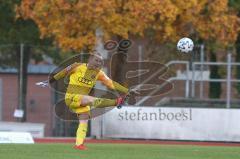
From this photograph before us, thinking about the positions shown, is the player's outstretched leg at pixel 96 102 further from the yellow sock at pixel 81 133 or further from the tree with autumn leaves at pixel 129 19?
the tree with autumn leaves at pixel 129 19

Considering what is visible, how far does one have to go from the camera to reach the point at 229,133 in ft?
77.4

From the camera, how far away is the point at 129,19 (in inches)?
936

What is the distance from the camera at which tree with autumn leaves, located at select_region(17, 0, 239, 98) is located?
23559mm

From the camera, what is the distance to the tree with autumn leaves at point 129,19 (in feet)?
77.3

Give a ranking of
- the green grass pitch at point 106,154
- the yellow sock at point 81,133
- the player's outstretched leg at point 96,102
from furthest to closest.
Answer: the player's outstretched leg at point 96,102
the yellow sock at point 81,133
the green grass pitch at point 106,154

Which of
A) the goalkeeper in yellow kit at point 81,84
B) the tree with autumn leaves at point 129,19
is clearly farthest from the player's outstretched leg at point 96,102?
the tree with autumn leaves at point 129,19

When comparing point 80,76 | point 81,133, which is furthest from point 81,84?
point 81,133

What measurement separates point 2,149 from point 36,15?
32.1 feet

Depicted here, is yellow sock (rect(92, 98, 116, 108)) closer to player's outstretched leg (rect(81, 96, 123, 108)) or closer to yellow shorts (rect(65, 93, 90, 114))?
player's outstretched leg (rect(81, 96, 123, 108))

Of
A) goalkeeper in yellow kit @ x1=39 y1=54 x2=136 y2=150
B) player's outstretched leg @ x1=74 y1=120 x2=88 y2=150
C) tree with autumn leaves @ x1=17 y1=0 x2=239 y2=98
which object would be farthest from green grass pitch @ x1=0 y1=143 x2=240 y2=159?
tree with autumn leaves @ x1=17 y1=0 x2=239 y2=98

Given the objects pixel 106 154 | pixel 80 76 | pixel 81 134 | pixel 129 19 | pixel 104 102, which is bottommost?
pixel 106 154

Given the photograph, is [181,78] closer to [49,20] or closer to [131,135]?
[131,135]

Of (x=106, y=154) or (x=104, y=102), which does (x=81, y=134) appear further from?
(x=104, y=102)

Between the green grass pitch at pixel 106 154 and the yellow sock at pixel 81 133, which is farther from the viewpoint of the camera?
the yellow sock at pixel 81 133
